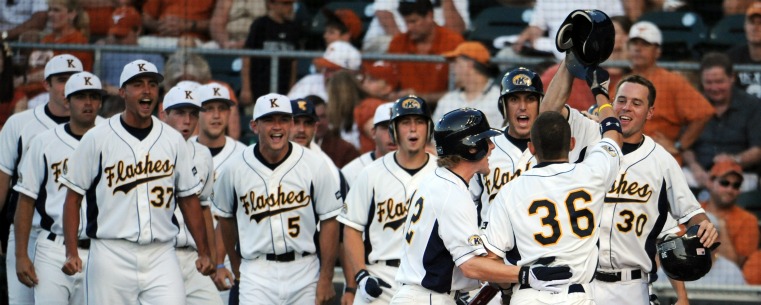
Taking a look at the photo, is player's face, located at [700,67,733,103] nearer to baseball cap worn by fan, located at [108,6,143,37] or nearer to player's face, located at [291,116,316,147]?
player's face, located at [291,116,316,147]

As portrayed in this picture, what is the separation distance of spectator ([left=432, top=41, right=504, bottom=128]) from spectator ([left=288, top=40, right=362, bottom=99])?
91 centimetres

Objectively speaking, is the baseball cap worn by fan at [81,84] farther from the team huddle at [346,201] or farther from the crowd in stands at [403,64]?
the crowd in stands at [403,64]

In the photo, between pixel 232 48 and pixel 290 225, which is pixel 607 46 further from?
pixel 232 48

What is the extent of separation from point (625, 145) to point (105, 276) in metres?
3.53

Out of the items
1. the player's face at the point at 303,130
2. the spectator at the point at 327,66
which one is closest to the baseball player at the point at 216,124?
the player's face at the point at 303,130

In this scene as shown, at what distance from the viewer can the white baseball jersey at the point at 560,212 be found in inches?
252

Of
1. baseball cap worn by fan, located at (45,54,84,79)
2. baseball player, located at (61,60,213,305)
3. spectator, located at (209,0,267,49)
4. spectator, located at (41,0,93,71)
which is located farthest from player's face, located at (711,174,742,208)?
spectator, located at (41,0,93,71)

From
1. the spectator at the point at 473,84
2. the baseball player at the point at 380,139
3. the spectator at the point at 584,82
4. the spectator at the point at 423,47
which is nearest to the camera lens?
the baseball player at the point at 380,139

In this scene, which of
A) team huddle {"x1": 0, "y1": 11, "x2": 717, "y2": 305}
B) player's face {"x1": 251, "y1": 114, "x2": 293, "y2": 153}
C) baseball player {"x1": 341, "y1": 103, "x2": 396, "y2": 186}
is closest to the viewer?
team huddle {"x1": 0, "y1": 11, "x2": 717, "y2": 305}

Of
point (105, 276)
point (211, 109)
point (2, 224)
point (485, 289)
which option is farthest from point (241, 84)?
point (485, 289)

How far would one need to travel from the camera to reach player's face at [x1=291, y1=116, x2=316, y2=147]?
9.76 metres

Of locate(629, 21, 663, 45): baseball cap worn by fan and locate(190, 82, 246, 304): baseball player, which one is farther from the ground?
locate(629, 21, 663, 45): baseball cap worn by fan

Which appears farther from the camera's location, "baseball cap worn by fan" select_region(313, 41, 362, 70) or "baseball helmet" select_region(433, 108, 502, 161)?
"baseball cap worn by fan" select_region(313, 41, 362, 70)

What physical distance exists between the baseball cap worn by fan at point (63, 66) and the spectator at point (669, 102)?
4556 millimetres
